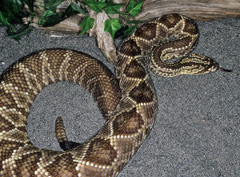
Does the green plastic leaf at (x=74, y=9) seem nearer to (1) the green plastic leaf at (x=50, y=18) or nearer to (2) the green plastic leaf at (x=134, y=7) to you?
(1) the green plastic leaf at (x=50, y=18)

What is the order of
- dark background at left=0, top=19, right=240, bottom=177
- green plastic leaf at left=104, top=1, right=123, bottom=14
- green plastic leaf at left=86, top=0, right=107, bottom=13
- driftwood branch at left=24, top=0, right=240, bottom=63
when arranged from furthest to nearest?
driftwood branch at left=24, top=0, right=240, bottom=63 → dark background at left=0, top=19, right=240, bottom=177 → green plastic leaf at left=104, top=1, right=123, bottom=14 → green plastic leaf at left=86, top=0, right=107, bottom=13

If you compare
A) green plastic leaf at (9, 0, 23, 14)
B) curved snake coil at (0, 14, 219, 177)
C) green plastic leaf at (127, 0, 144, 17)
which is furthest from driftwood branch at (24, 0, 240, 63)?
green plastic leaf at (9, 0, 23, 14)

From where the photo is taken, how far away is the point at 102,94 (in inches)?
145

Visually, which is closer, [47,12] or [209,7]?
[47,12]

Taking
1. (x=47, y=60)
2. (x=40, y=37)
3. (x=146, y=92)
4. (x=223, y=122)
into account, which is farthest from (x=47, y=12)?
(x=223, y=122)

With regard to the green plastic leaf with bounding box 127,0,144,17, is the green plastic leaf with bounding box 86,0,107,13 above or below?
above

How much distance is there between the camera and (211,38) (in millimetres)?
4414

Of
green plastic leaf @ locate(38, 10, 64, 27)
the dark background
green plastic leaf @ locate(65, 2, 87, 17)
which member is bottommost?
the dark background

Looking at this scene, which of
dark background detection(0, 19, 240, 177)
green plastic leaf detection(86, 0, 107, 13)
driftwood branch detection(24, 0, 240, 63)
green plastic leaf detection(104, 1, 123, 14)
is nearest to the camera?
green plastic leaf detection(86, 0, 107, 13)

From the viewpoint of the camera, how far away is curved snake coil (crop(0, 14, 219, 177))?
3.11m

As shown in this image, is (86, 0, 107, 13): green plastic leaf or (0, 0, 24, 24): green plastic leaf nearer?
(86, 0, 107, 13): green plastic leaf

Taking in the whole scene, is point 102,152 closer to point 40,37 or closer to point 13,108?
point 13,108

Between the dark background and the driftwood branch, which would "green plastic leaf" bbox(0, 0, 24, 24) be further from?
the dark background

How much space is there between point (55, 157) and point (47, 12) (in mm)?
1726
